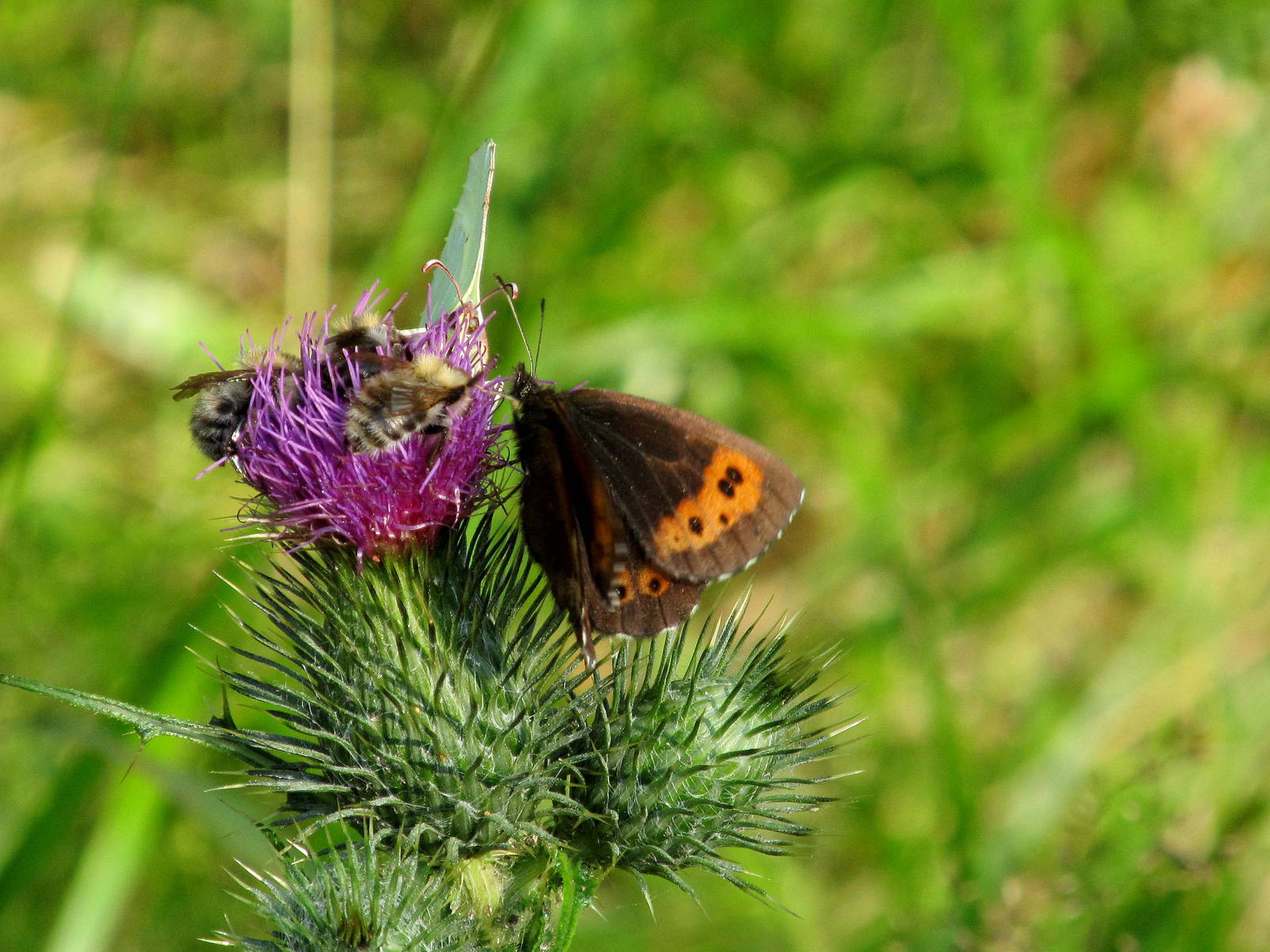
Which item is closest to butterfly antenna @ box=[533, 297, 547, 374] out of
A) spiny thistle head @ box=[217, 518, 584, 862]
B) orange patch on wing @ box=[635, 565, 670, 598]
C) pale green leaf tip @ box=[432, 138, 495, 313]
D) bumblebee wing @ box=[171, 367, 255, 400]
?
pale green leaf tip @ box=[432, 138, 495, 313]

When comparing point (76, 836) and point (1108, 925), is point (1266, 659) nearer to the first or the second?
point (1108, 925)

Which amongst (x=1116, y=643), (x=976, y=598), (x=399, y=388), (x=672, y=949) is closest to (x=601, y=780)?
(x=399, y=388)

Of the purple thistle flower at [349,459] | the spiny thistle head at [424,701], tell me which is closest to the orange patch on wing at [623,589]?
the spiny thistle head at [424,701]

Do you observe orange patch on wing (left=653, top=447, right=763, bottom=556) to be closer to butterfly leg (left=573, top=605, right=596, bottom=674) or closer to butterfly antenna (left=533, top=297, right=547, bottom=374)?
butterfly leg (left=573, top=605, right=596, bottom=674)

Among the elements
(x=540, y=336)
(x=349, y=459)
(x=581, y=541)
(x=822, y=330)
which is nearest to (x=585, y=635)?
(x=581, y=541)

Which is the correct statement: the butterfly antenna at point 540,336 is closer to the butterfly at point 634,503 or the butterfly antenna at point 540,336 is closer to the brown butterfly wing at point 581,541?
the butterfly at point 634,503

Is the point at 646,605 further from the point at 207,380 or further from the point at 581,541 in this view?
the point at 207,380
